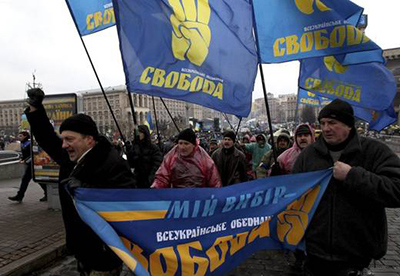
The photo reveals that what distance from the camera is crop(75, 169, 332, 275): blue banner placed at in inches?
82.9

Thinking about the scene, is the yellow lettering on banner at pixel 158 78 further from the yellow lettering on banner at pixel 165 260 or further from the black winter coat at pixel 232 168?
the black winter coat at pixel 232 168

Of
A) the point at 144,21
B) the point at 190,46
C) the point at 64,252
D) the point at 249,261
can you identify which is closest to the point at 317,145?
the point at 190,46

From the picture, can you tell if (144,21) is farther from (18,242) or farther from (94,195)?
(18,242)

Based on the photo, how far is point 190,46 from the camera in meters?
3.25

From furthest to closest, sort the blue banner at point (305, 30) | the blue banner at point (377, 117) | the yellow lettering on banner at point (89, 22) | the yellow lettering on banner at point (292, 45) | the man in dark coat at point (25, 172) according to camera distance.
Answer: the man in dark coat at point (25, 172)
the blue banner at point (377, 117)
the yellow lettering on banner at point (89, 22)
the yellow lettering on banner at point (292, 45)
the blue banner at point (305, 30)

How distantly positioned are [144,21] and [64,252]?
372cm

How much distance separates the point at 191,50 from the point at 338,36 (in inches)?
62.9

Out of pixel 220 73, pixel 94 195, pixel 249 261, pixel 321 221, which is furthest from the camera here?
pixel 249 261

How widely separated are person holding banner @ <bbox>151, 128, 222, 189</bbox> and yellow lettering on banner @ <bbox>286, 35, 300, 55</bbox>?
151 cm

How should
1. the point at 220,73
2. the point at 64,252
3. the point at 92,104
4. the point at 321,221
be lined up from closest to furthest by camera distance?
the point at 321,221
the point at 220,73
the point at 64,252
the point at 92,104

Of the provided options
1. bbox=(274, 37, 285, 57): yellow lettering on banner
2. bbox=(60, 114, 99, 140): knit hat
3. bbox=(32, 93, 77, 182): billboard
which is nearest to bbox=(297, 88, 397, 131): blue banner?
bbox=(274, 37, 285, 57): yellow lettering on banner

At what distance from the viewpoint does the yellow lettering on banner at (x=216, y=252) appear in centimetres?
237

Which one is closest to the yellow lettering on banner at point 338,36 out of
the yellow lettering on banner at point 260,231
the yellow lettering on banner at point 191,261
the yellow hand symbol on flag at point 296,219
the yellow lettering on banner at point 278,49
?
the yellow lettering on banner at point 278,49

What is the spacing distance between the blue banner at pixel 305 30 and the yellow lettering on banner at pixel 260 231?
1830mm
